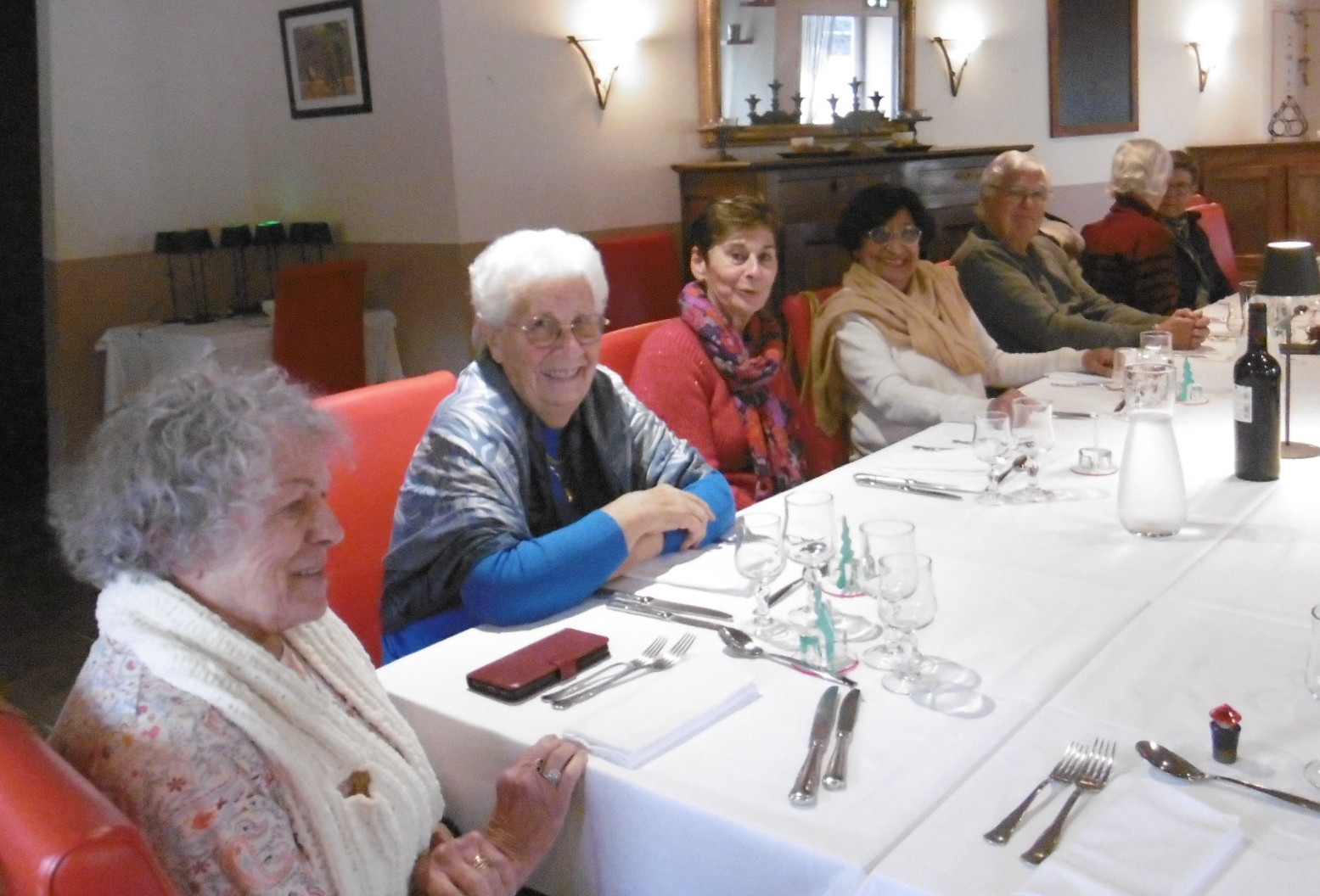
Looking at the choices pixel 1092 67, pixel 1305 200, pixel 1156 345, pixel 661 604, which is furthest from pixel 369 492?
pixel 1305 200

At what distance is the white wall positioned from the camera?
484 centimetres

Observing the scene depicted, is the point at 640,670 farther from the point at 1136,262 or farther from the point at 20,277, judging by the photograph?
the point at 20,277

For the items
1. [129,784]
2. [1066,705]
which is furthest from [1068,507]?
[129,784]

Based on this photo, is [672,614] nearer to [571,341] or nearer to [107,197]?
[571,341]

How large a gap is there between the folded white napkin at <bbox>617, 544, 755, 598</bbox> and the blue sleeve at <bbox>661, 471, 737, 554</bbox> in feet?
0.06

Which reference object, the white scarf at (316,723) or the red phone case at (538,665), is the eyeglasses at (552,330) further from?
the white scarf at (316,723)

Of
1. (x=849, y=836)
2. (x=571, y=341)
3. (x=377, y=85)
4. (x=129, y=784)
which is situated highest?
(x=377, y=85)

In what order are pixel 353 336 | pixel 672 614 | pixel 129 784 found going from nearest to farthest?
pixel 129 784 < pixel 672 614 < pixel 353 336

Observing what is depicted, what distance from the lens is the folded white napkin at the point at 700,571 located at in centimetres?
174

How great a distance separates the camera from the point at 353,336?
4676 millimetres

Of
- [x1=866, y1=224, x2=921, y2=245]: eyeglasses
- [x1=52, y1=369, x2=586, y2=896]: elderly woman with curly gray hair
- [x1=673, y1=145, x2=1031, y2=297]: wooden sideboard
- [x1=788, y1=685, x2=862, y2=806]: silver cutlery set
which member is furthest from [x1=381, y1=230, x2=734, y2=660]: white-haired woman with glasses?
[x1=673, y1=145, x2=1031, y2=297]: wooden sideboard

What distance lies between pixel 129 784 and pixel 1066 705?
0.90 metres

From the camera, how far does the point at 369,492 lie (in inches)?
80.7

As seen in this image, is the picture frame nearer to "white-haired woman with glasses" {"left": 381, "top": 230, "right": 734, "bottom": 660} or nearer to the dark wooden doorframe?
the dark wooden doorframe
